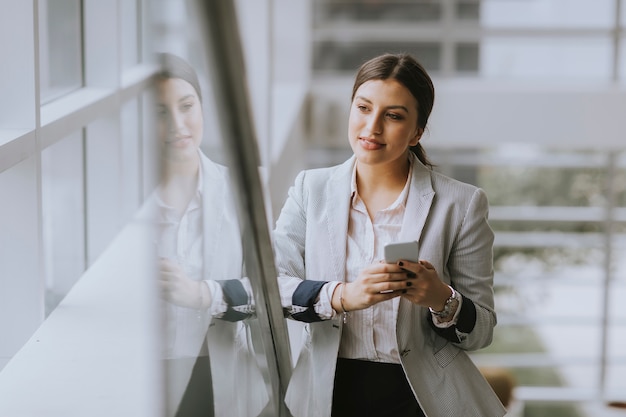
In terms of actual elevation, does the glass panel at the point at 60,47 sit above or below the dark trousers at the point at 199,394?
above

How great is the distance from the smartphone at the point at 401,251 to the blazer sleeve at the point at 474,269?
246mm

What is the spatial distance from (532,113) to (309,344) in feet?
27.4

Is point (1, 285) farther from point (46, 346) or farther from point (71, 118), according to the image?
point (71, 118)

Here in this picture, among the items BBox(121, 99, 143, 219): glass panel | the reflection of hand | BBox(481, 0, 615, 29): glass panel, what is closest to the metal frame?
the reflection of hand

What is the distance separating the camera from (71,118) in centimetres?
400

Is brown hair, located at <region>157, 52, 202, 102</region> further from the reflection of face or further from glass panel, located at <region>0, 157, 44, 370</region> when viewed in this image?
glass panel, located at <region>0, 157, 44, 370</region>

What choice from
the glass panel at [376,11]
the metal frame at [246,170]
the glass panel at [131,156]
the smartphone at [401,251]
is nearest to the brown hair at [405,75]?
the smartphone at [401,251]

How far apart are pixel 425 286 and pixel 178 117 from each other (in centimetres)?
109

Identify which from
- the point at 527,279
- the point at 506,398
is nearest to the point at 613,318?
the point at 527,279

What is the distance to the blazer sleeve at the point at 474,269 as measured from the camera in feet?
8.36

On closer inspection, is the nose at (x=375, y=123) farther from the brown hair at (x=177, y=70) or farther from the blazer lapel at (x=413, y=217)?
the brown hair at (x=177, y=70)

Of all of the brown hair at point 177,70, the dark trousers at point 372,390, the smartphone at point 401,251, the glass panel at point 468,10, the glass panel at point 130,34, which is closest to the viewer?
the brown hair at point 177,70

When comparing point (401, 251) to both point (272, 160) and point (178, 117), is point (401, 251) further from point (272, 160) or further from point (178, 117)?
point (272, 160)

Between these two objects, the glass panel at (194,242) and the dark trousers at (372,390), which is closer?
the glass panel at (194,242)
